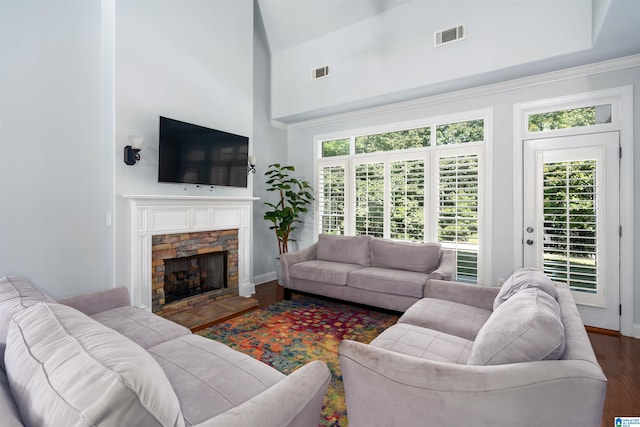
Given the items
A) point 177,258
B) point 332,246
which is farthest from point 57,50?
point 332,246

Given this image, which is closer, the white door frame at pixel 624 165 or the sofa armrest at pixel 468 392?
the sofa armrest at pixel 468 392

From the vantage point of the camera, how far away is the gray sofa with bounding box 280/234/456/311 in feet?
11.0

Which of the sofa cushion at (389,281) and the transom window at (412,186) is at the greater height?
the transom window at (412,186)

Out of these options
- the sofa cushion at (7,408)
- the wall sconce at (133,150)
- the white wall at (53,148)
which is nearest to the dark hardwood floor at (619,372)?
the sofa cushion at (7,408)

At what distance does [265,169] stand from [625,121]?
4621 millimetres

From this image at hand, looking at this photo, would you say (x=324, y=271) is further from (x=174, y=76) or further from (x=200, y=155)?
(x=174, y=76)

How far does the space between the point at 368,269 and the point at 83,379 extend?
10.7ft

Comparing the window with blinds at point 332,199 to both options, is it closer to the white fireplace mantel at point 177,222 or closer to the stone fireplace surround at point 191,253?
the white fireplace mantel at point 177,222

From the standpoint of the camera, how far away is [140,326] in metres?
2.04

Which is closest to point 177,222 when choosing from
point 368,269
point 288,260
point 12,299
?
point 288,260

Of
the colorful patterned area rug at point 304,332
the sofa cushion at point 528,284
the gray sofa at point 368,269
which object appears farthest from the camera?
the gray sofa at point 368,269

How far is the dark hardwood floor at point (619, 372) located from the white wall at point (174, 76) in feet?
13.8

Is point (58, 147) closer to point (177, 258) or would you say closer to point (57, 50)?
point (57, 50)

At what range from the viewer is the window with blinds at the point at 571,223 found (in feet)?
10.6
